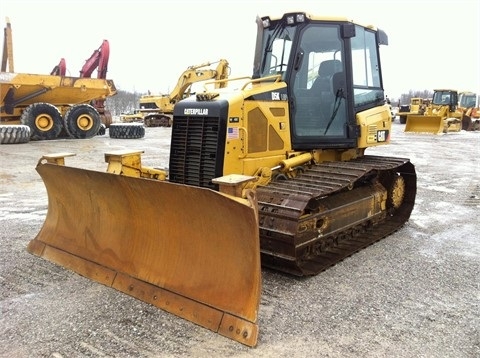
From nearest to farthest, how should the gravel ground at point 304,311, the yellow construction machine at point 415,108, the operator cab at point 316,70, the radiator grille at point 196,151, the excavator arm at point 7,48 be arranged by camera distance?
the gravel ground at point 304,311 → the radiator grille at point 196,151 → the operator cab at point 316,70 → the excavator arm at point 7,48 → the yellow construction machine at point 415,108

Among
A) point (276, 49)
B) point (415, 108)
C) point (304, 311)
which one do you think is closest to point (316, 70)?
point (276, 49)

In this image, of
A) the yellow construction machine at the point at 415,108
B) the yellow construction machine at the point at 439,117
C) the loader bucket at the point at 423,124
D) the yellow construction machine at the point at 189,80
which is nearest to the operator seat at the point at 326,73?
the yellow construction machine at the point at 189,80

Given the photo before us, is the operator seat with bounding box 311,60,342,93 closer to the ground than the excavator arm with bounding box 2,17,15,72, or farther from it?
closer to the ground

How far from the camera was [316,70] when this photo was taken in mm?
5527

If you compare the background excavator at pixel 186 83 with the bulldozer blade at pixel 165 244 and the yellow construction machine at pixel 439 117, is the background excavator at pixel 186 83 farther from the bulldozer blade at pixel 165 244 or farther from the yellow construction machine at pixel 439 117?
the yellow construction machine at pixel 439 117

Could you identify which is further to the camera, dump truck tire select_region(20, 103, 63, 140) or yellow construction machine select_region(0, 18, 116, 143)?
dump truck tire select_region(20, 103, 63, 140)

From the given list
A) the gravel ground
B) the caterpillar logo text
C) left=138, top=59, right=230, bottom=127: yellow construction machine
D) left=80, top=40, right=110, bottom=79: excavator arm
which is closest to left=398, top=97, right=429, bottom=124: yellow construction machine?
left=138, top=59, right=230, bottom=127: yellow construction machine

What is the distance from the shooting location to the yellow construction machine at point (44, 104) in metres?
16.9

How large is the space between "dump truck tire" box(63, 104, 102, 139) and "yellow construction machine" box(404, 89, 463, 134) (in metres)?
17.9

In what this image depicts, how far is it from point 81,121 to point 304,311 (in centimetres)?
1666

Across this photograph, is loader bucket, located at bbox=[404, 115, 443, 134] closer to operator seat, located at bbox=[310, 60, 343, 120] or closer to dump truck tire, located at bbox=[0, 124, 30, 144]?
dump truck tire, located at bbox=[0, 124, 30, 144]

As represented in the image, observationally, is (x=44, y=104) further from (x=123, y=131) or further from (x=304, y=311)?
(x=304, y=311)

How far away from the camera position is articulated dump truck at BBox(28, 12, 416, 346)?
3.53 metres

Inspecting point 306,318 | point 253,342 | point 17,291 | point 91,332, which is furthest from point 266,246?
point 17,291
